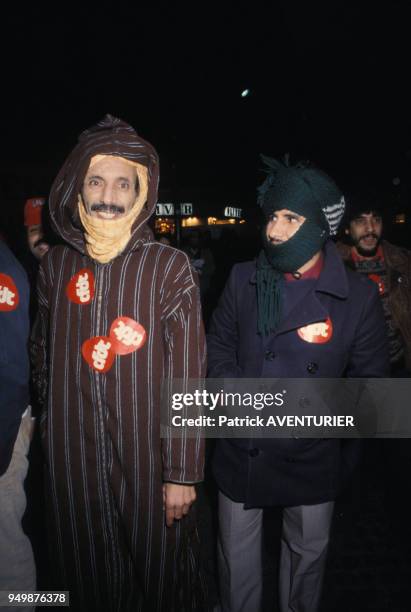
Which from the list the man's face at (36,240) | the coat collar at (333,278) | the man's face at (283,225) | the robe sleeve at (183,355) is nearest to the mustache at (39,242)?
the man's face at (36,240)

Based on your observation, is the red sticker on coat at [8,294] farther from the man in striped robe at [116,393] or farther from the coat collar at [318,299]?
the coat collar at [318,299]

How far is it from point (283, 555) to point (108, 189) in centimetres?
213

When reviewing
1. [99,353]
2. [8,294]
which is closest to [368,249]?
[99,353]

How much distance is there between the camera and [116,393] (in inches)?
69.2

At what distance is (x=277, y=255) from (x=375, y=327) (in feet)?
1.95

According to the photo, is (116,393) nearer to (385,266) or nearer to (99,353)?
(99,353)

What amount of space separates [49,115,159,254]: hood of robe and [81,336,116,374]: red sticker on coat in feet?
1.48

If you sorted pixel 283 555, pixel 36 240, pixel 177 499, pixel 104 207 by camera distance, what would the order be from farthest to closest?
1. pixel 36 240
2. pixel 283 555
3. pixel 104 207
4. pixel 177 499

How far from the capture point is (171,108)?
1009cm

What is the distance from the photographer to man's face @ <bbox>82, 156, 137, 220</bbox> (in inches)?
72.0

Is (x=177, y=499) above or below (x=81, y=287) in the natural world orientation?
below

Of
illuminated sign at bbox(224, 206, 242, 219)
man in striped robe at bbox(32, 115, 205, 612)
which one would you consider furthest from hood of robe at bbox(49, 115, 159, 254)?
illuminated sign at bbox(224, 206, 242, 219)

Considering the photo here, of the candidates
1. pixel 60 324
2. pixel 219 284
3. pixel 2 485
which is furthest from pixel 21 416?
pixel 219 284

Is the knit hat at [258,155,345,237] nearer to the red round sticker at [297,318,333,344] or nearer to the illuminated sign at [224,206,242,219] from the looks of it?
the red round sticker at [297,318,333,344]
